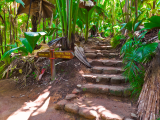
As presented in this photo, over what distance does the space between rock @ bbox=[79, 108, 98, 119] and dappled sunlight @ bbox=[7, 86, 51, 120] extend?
732 millimetres

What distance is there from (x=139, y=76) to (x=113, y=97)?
67 cm

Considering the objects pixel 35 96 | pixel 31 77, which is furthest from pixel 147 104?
pixel 31 77

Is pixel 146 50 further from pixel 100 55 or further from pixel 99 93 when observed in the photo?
pixel 100 55

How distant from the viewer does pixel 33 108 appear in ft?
7.13

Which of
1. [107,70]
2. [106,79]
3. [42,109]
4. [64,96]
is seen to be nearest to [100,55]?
[107,70]

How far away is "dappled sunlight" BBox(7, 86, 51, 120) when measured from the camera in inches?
75.5

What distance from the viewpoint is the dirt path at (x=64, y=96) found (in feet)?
6.24

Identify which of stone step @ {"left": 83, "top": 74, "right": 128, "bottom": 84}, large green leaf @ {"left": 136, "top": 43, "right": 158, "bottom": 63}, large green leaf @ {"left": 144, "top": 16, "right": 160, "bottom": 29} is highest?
large green leaf @ {"left": 144, "top": 16, "right": 160, "bottom": 29}

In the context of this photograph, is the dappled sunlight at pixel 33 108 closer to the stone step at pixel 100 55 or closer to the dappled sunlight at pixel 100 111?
the dappled sunlight at pixel 100 111

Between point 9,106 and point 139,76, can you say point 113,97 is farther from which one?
point 9,106

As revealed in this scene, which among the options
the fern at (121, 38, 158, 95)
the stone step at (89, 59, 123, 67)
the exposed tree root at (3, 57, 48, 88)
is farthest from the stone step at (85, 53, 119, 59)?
the exposed tree root at (3, 57, 48, 88)

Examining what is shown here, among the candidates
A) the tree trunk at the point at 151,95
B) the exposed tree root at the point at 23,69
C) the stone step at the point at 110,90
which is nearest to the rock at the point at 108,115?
the tree trunk at the point at 151,95

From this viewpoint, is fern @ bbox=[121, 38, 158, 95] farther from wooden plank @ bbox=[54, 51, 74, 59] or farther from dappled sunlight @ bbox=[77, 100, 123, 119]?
wooden plank @ bbox=[54, 51, 74, 59]

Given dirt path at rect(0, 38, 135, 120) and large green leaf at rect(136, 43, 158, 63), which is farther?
dirt path at rect(0, 38, 135, 120)
